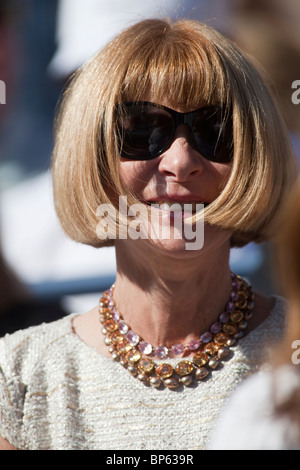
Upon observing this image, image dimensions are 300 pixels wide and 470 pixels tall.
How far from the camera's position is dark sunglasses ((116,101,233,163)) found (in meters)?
1.68

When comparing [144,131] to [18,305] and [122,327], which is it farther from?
[18,305]

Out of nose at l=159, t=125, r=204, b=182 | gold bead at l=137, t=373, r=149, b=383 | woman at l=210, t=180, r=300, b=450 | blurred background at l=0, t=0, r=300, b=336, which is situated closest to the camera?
woman at l=210, t=180, r=300, b=450

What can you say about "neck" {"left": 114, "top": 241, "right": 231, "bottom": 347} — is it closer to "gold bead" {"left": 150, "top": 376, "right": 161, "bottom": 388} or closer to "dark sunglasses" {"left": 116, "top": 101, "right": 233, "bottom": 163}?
"gold bead" {"left": 150, "top": 376, "right": 161, "bottom": 388}

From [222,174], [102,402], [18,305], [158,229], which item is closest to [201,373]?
[102,402]

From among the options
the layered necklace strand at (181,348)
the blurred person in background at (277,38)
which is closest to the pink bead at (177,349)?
the layered necklace strand at (181,348)

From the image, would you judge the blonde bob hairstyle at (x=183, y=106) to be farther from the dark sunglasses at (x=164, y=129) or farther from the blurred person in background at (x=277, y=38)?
the blurred person in background at (x=277, y=38)

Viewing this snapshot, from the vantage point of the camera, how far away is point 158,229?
168 centimetres

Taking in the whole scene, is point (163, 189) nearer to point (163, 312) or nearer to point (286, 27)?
point (163, 312)

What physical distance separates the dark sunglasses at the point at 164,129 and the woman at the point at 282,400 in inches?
16.4

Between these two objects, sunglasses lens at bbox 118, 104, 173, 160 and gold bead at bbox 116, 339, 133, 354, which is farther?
gold bead at bbox 116, 339, 133, 354

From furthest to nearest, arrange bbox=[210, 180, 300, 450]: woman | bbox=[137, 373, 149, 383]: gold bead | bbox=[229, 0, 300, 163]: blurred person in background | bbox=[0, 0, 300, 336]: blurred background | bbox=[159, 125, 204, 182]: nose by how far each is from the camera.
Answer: bbox=[0, 0, 300, 336]: blurred background, bbox=[229, 0, 300, 163]: blurred person in background, bbox=[137, 373, 149, 383]: gold bead, bbox=[159, 125, 204, 182]: nose, bbox=[210, 180, 300, 450]: woman

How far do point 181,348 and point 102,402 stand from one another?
9.0 inches

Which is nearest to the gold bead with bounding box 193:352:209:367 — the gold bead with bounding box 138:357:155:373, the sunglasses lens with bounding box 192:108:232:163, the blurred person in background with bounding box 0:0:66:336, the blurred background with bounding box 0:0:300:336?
the gold bead with bounding box 138:357:155:373

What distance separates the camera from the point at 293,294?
1271mm
